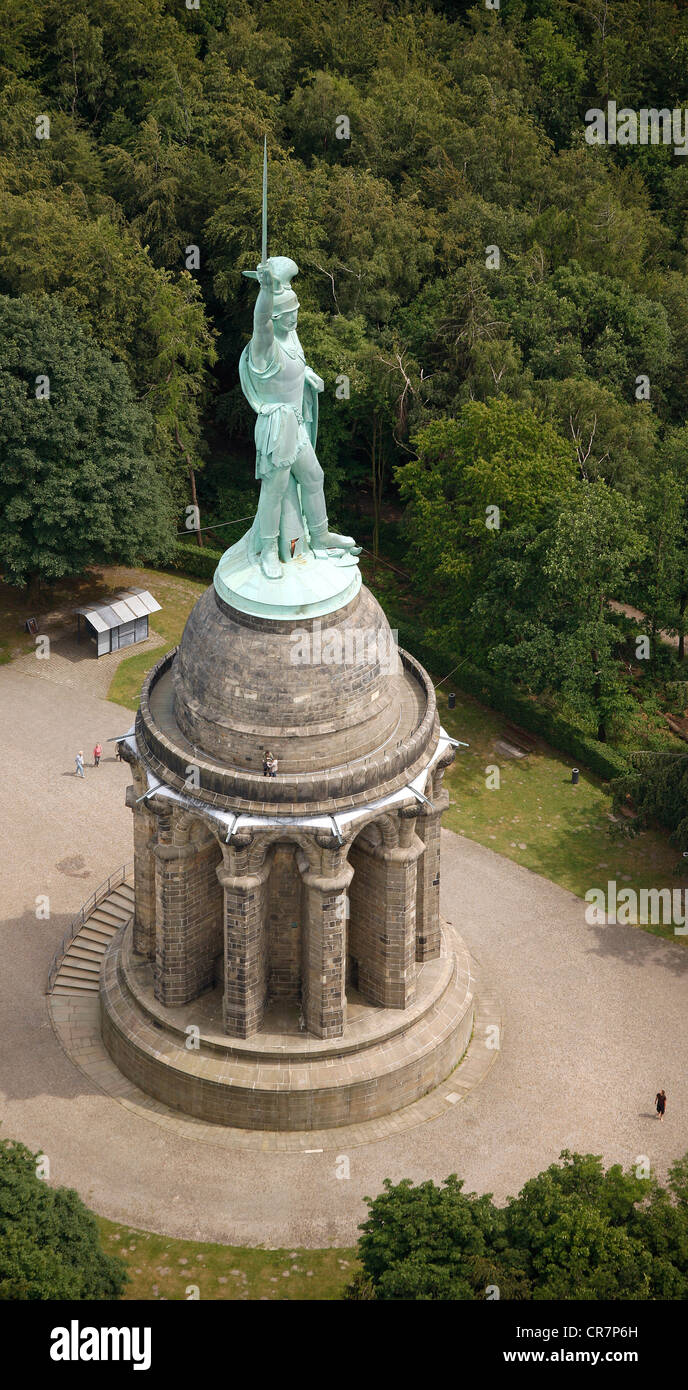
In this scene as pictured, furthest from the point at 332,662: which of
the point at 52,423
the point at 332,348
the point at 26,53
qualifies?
the point at 26,53

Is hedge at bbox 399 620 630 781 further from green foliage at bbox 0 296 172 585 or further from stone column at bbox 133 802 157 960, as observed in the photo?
stone column at bbox 133 802 157 960

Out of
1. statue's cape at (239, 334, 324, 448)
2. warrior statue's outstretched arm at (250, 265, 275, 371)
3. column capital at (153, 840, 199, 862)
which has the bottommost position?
column capital at (153, 840, 199, 862)

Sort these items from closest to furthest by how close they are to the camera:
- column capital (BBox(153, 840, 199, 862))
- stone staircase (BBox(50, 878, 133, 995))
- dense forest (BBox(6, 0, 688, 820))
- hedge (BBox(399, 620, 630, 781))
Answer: column capital (BBox(153, 840, 199, 862))
stone staircase (BBox(50, 878, 133, 995))
hedge (BBox(399, 620, 630, 781))
dense forest (BBox(6, 0, 688, 820))

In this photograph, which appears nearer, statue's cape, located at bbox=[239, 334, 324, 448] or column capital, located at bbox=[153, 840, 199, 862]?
statue's cape, located at bbox=[239, 334, 324, 448]

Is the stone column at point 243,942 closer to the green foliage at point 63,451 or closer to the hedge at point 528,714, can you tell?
the hedge at point 528,714

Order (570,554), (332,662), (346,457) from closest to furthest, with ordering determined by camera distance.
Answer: (332,662) → (570,554) → (346,457)

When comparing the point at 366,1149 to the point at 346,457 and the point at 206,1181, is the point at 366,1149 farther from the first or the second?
the point at 346,457

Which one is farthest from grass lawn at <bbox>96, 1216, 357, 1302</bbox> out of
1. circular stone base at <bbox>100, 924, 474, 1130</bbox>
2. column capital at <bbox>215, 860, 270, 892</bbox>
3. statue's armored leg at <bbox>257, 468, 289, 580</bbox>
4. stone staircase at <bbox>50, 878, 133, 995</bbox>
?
statue's armored leg at <bbox>257, 468, 289, 580</bbox>
